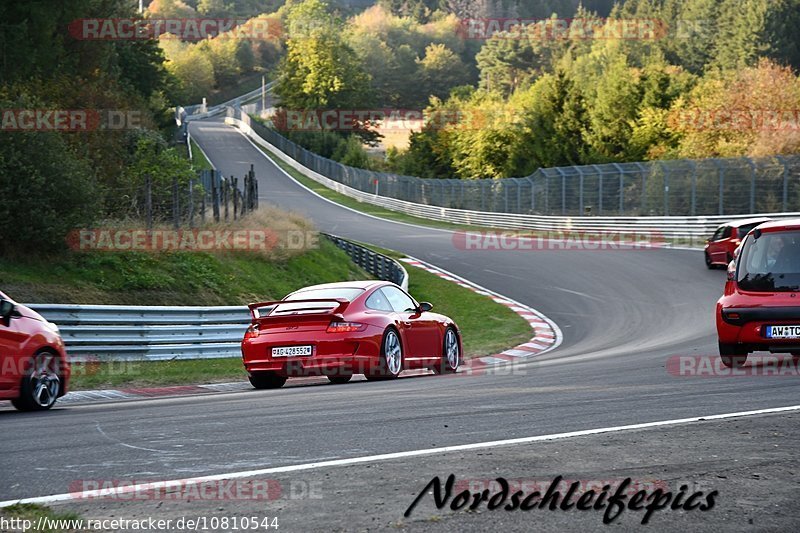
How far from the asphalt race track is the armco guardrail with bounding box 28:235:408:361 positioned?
3813mm

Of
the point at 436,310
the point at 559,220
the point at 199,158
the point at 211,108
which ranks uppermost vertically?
the point at 211,108

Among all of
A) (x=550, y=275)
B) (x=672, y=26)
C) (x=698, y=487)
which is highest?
(x=672, y=26)

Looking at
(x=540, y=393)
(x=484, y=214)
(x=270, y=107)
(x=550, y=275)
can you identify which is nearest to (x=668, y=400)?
(x=540, y=393)

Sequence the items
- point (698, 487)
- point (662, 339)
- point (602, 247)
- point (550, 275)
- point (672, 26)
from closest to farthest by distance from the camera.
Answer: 1. point (698, 487)
2. point (662, 339)
3. point (550, 275)
4. point (602, 247)
5. point (672, 26)

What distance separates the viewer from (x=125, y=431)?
8.52 meters

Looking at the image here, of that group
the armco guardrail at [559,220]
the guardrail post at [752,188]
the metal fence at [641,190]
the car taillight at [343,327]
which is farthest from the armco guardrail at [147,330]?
the guardrail post at [752,188]

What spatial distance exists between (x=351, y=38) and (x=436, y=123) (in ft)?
230

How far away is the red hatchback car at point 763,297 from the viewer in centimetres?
1277

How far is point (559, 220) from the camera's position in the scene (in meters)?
51.4

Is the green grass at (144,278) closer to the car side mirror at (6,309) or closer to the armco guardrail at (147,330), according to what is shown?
the armco guardrail at (147,330)

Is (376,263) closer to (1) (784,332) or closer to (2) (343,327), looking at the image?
(2) (343,327)

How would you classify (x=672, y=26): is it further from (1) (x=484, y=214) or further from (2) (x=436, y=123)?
(1) (x=484, y=214)

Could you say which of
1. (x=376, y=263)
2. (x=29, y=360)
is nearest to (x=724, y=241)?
(x=376, y=263)

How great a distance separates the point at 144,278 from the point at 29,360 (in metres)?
9.05
